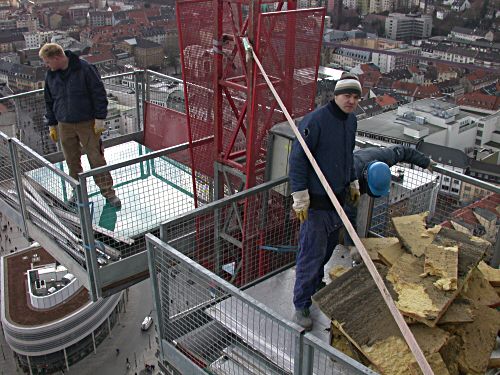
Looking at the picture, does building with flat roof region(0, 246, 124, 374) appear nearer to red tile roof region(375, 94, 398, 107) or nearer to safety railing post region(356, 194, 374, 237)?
safety railing post region(356, 194, 374, 237)

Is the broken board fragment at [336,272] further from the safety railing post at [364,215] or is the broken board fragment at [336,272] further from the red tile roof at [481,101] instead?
the red tile roof at [481,101]

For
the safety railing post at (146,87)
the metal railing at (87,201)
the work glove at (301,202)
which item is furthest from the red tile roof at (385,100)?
the work glove at (301,202)

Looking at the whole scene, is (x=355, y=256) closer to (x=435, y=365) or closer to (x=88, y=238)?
(x=435, y=365)

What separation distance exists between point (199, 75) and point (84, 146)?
167 cm

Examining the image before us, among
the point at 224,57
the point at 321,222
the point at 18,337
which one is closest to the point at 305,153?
the point at 321,222

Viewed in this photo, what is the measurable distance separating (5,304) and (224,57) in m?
22.0

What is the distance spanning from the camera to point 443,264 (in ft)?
14.2

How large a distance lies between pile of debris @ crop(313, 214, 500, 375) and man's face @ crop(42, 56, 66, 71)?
152 inches

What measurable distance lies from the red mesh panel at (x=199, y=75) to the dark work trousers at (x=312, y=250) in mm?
2367

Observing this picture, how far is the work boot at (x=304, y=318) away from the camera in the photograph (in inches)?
186

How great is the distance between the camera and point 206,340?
4652mm

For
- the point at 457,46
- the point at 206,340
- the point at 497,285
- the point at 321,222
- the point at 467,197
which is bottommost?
the point at 457,46

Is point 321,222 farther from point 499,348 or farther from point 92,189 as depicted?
point 92,189

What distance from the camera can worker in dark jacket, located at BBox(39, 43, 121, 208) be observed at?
6430 mm
